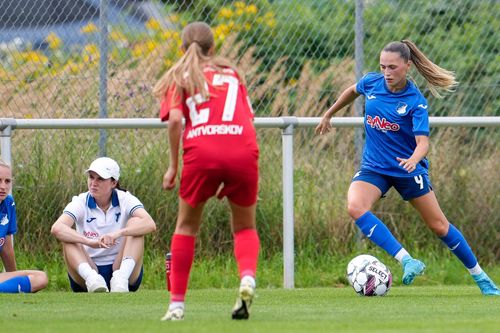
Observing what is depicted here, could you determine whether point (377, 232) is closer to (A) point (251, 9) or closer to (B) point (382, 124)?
(B) point (382, 124)

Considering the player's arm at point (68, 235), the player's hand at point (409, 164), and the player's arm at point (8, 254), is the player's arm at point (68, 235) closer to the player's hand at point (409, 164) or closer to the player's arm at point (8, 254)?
the player's arm at point (8, 254)

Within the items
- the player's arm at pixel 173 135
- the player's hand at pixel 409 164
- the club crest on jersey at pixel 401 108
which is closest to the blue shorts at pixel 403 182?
the club crest on jersey at pixel 401 108

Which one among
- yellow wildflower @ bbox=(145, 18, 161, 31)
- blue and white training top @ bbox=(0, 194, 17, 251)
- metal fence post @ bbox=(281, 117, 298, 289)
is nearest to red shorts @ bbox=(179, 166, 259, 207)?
blue and white training top @ bbox=(0, 194, 17, 251)

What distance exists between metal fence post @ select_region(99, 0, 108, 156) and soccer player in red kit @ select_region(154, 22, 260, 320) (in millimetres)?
3864

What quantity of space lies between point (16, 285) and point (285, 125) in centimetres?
256

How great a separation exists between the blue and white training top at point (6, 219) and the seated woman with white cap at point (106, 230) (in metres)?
0.31

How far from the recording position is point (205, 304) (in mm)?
7465

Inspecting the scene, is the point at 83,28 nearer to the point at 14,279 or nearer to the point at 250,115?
the point at 14,279

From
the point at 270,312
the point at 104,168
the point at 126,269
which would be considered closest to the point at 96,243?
the point at 126,269

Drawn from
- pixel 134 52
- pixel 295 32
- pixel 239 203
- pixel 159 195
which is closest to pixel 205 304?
pixel 239 203

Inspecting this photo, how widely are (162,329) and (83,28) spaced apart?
5059 mm

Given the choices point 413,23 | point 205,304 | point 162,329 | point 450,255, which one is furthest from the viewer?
point 413,23

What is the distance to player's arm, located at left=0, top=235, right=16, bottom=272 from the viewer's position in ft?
28.3

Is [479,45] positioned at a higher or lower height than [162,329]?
higher
